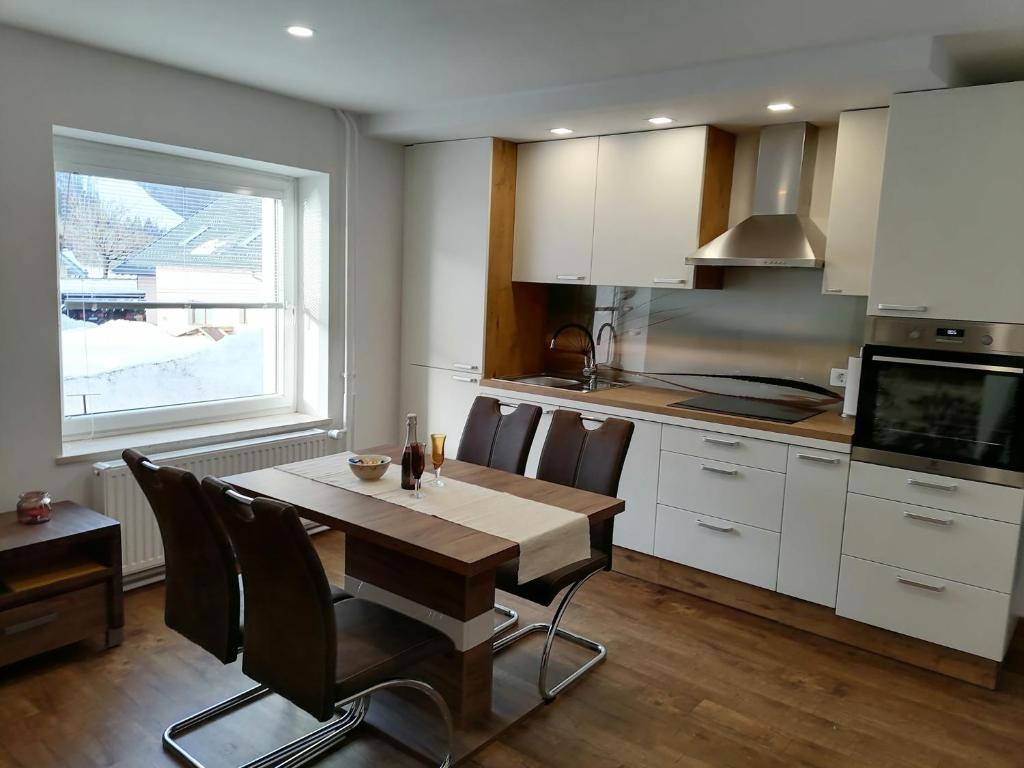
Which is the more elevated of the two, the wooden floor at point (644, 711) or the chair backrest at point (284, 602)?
the chair backrest at point (284, 602)

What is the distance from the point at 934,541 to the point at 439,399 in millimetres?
2697

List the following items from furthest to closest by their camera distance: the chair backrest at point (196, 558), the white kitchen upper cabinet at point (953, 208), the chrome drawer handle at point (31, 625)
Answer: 1. the white kitchen upper cabinet at point (953, 208)
2. the chrome drawer handle at point (31, 625)
3. the chair backrest at point (196, 558)

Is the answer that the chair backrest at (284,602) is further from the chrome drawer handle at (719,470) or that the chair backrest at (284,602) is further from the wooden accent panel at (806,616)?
the wooden accent panel at (806,616)

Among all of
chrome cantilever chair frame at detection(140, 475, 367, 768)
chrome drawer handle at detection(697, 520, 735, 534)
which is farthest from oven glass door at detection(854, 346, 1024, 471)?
chrome cantilever chair frame at detection(140, 475, 367, 768)

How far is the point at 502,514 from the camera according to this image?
8.07ft

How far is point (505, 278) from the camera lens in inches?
176

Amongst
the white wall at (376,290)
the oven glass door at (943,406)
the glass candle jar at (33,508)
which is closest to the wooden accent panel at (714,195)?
the oven glass door at (943,406)

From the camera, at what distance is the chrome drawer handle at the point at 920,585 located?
3.00 metres

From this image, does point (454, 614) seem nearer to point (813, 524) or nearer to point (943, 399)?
point (813, 524)

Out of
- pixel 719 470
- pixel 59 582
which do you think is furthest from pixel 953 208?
pixel 59 582

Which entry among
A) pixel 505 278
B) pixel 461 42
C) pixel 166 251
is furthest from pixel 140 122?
pixel 505 278

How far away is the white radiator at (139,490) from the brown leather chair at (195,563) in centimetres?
121

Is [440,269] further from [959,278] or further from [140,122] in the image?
[959,278]

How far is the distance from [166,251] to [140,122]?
65cm
